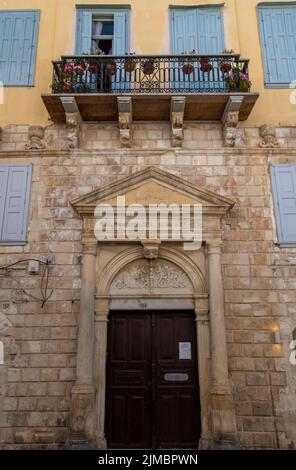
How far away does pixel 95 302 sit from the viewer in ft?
24.0

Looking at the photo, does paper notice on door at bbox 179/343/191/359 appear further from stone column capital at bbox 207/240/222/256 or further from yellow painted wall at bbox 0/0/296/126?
yellow painted wall at bbox 0/0/296/126

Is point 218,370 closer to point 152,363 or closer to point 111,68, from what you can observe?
point 152,363

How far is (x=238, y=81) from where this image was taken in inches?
320

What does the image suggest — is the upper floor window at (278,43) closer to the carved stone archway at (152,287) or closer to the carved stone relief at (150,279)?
the carved stone archway at (152,287)

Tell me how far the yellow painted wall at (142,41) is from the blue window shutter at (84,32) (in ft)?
0.42

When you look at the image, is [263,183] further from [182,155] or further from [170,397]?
[170,397]

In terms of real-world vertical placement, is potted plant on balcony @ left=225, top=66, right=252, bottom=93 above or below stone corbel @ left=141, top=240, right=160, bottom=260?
above

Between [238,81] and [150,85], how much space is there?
1796mm

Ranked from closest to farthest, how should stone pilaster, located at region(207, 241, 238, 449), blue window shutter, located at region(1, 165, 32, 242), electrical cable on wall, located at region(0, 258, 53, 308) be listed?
stone pilaster, located at region(207, 241, 238, 449) < electrical cable on wall, located at region(0, 258, 53, 308) < blue window shutter, located at region(1, 165, 32, 242)

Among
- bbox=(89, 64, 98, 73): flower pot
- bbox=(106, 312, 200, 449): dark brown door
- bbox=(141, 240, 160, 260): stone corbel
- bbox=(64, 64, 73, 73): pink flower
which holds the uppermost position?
bbox=(89, 64, 98, 73): flower pot

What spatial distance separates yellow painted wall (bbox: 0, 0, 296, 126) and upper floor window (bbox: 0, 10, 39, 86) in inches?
5.9

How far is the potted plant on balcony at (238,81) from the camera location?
809cm

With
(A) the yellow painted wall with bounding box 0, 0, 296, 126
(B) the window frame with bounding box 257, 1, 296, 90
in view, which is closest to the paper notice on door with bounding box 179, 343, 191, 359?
(A) the yellow painted wall with bounding box 0, 0, 296, 126

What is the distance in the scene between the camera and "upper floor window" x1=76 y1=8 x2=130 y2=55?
9.00m
